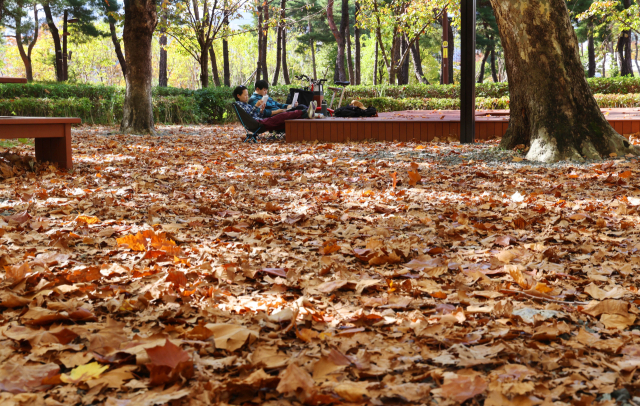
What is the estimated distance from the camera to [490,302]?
209cm

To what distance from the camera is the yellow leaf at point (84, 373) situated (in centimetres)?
152

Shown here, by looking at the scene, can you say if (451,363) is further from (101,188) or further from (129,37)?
(129,37)

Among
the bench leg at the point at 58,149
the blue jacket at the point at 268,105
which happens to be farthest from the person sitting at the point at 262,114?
the bench leg at the point at 58,149

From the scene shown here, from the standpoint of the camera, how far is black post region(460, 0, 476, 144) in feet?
25.2

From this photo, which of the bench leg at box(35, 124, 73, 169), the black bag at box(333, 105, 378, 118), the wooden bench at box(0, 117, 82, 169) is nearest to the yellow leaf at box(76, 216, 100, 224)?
the wooden bench at box(0, 117, 82, 169)

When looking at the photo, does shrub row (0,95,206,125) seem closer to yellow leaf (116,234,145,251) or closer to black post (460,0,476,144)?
black post (460,0,476,144)

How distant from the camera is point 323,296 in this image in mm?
2205

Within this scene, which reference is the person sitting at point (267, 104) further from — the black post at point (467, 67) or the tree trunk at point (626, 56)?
the tree trunk at point (626, 56)

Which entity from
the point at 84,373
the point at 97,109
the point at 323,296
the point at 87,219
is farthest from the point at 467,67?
the point at 97,109

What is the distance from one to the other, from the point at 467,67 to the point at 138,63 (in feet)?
21.7

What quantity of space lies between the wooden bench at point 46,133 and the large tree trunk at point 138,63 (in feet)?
17.9

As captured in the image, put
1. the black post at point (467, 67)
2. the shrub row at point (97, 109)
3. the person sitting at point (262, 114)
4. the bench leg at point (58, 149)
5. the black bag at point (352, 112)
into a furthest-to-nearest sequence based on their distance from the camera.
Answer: the shrub row at point (97, 109) → the black bag at point (352, 112) → the person sitting at point (262, 114) → the black post at point (467, 67) → the bench leg at point (58, 149)

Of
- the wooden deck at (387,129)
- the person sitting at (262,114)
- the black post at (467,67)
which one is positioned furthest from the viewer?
the person sitting at (262,114)

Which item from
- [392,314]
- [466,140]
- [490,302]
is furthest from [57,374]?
[466,140]
